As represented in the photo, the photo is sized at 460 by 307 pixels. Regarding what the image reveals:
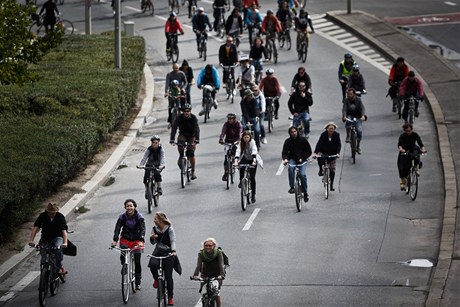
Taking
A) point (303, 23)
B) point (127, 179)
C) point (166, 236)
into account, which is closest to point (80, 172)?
point (127, 179)

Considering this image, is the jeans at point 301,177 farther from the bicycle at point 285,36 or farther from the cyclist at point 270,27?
the bicycle at point 285,36

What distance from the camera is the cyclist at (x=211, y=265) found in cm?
2262

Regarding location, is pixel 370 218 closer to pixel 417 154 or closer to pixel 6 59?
pixel 417 154

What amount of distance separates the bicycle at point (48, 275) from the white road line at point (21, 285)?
0.64 metres

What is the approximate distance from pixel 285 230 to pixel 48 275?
20.4ft

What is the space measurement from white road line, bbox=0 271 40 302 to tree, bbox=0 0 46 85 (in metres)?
4.74

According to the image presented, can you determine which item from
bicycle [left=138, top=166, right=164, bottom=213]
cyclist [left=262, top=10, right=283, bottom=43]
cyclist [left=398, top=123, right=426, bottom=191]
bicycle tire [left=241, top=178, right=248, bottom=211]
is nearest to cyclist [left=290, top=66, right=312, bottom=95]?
cyclist [left=398, top=123, right=426, bottom=191]

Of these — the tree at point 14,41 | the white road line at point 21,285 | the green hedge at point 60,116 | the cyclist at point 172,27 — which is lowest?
the white road line at point 21,285

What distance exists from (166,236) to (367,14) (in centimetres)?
3511

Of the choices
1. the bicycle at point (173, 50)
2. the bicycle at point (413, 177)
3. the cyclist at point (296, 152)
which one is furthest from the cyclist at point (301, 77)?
the bicycle at point (173, 50)

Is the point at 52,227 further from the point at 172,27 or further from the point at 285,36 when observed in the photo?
the point at 285,36

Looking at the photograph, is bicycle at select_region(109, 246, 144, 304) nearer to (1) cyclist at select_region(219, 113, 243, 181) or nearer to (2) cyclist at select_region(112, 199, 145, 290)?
(2) cyclist at select_region(112, 199, 145, 290)

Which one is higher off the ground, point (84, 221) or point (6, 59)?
point (6, 59)

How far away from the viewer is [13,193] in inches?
1076
